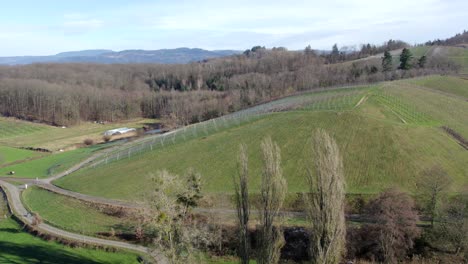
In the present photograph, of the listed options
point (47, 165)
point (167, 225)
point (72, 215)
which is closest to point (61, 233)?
point (72, 215)

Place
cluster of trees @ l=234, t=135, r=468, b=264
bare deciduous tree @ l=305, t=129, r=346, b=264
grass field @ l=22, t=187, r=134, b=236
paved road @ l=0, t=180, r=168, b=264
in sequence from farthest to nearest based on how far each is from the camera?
grass field @ l=22, t=187, r=134, b=236
paved road @ l=0, t=180, r=168, b=264
cluster of trees @ l=234, t=135, r=468, b=264
bare deciduous tree @ l=305, t=129, r=346, b=264

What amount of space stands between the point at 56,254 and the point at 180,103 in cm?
10768

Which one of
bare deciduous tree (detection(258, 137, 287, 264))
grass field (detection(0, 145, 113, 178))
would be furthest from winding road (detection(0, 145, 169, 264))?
bare deciduous tree (detection(258, 137, 287, 264))

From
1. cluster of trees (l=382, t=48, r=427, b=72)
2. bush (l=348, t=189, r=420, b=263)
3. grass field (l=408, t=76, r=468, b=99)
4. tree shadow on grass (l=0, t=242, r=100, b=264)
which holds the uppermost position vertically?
cluster of trees (l=382, t=48, r=427, b=72)

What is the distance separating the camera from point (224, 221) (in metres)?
40.2

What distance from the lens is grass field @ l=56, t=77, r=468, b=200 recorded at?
46.5 meters

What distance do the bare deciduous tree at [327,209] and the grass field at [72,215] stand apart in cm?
2718

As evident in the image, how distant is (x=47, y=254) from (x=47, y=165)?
42.4m

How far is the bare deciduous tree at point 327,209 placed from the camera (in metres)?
19.9

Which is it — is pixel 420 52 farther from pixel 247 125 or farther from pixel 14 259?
pixel 14 259

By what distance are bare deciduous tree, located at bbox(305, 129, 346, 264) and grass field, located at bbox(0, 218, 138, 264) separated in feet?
69.3

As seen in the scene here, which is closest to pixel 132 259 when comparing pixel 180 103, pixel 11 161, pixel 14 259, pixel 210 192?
pixel 14 259

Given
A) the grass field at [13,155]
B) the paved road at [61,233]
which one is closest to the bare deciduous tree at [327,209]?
the paved road at [61,233]

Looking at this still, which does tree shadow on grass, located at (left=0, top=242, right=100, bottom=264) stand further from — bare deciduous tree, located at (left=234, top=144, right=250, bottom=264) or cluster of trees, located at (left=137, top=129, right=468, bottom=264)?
bare deciduous tree, located at (left=234, top=144, right=250, bottom=264)
